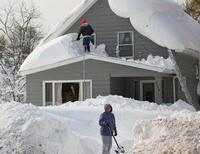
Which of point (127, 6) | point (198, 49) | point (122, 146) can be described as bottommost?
point (122, 146)

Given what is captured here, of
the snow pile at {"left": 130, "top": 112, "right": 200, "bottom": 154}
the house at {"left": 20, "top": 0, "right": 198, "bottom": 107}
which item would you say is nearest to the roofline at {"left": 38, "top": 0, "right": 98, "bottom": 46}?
the house at {"left": 20, "top": 0, "right": 198, "bottom": 107}

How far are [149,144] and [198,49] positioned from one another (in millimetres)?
18091

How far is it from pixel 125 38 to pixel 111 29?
85cm

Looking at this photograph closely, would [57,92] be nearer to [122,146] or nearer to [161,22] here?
[161,22]

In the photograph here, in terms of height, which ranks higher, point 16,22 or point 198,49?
point 16,22

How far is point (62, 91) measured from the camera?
26938mm

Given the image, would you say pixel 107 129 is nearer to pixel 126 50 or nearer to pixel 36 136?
pixel 36 136

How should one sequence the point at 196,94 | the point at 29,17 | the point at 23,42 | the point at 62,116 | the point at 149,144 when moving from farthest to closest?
the point at 29,17 < the point at 23,42 < the point at 196,94 < the point at 62,116 < the point at 149,144

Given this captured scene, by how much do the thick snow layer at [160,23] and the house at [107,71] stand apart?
943 millimetres

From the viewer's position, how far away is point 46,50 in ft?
91.7

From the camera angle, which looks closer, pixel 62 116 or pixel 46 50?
pixel 62 116

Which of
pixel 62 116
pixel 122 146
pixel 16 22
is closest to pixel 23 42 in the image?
pixel 16 22

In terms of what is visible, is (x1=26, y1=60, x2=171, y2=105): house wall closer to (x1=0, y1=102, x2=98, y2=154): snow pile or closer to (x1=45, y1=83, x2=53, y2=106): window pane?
(x1=45, y1=83, x2=53, y2=106): window pane

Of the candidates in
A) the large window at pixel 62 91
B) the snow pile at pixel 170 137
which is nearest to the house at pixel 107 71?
the large window at pixel 62 91
